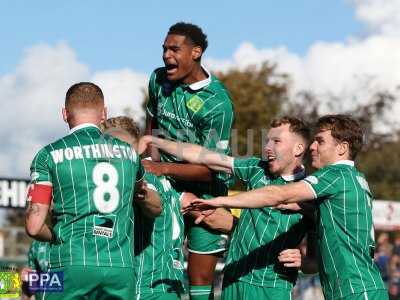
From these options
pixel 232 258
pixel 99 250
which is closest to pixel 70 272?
pixel 99 250

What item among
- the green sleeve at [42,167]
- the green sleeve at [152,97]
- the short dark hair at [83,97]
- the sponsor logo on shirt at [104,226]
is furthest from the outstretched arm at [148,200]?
the green sleeve at [152,97]

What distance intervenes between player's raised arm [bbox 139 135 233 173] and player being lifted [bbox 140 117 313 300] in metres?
0.26

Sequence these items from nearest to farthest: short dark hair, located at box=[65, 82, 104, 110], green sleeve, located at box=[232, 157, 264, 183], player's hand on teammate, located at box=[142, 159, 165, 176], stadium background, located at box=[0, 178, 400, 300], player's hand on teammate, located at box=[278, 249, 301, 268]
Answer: short dark hair, located at box=[65, 82, 104, 110], player's hand on teammate, located at box=[278, 249, 301, 268], player's hand on teammate, located at box=[142, 159, 165, 176], green sleeve, located at box=[232, 157, 264, 183], stadium background, located at box=[0, 178, 400, 300]

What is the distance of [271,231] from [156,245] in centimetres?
115

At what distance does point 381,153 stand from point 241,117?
9.00m

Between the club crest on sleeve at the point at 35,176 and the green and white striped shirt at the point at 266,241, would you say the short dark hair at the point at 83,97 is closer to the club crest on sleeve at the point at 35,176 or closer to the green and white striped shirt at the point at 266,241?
the club crest on sleeve at the point at 35,176

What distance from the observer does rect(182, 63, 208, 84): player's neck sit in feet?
31.8

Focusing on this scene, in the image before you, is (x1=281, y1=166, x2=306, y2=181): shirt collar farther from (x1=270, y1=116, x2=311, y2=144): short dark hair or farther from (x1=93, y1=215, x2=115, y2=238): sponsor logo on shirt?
(x1=93, y1=215, x2=115, y2=238): sponsor logo on shirt

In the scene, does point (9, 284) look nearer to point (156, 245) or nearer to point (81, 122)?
point (156, 245)

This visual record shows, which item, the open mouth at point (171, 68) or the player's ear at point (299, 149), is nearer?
the player's ear at point (299, 149)

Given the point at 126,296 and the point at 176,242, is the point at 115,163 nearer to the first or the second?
the point at 126,296

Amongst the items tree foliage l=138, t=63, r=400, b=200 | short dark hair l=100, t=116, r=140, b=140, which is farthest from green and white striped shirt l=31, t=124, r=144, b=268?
tree foliage l=138, t=63, r=400, b=200

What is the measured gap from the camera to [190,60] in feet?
31.7

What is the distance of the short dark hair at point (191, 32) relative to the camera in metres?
9.71
